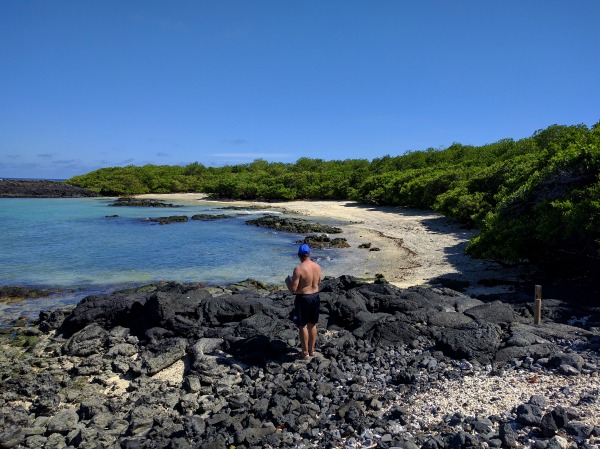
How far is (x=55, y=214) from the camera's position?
41500 mm

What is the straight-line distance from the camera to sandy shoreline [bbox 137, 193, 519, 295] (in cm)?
1548

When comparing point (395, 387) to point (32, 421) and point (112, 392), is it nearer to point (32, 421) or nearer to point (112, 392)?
point (112, 392)

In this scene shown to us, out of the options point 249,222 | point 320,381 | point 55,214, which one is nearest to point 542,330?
point 320,381

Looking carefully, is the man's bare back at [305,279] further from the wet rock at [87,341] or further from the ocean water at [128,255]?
the ocean water at [128,255]

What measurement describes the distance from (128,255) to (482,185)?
19.8 metres

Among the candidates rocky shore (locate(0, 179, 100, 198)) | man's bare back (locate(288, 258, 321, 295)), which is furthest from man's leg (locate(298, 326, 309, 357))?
rocky shore (locate(0, 179, 100, 198))

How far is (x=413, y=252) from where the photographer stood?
20875 millimetres

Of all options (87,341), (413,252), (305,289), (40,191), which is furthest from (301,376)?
(40,191)

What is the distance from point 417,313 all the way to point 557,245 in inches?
231

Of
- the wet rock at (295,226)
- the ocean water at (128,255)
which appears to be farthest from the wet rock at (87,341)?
the wet rock at (295,226)

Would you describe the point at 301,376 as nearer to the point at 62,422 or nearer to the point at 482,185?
the point at 62,422

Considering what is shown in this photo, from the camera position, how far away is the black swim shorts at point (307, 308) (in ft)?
25.5

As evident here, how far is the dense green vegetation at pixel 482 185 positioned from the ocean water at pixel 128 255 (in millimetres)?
7876

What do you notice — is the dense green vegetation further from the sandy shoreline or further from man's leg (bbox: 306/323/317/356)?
man's leg (bbox: 306/323/317/356)
